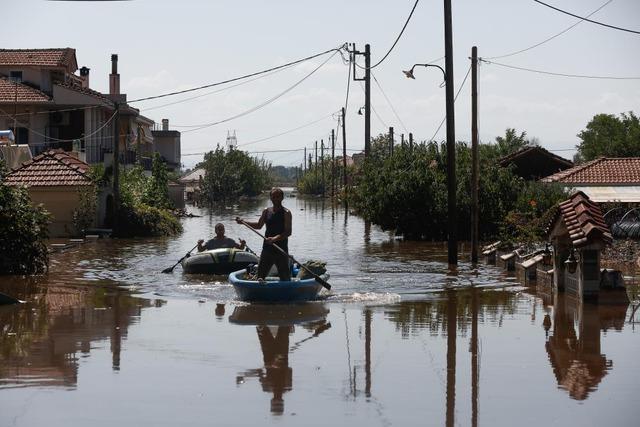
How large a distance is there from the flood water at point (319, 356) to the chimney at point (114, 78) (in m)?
48.0

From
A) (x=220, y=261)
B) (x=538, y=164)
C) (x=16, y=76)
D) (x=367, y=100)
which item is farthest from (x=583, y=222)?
(x=16, y=76)

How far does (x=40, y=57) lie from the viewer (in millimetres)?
59594

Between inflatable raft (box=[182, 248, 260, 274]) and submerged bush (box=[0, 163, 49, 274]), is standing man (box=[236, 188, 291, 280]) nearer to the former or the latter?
inflatable raft (box=[182, 248, 260, 274])

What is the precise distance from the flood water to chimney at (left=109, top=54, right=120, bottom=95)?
4796 cm

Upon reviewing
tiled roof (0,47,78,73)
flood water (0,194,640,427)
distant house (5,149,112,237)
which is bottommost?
flood water (0,194,640,427)

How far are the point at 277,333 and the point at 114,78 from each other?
58.8m

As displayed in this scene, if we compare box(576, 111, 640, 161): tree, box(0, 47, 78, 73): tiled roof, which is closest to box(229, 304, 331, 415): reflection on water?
box(0, 47, 78, 73): tiled roof

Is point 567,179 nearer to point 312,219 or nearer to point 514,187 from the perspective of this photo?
point 514,187

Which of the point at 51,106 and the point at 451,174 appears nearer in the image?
the point at 451,174

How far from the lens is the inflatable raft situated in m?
26.4

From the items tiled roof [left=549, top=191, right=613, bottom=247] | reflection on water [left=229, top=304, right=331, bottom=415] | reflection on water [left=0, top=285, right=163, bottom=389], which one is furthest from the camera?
tiled roof [left=549, top=191, right=613, bottom=247]

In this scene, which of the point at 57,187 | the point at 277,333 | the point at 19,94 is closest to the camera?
the point at 277,333

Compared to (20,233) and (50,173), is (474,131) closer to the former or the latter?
(20,233)

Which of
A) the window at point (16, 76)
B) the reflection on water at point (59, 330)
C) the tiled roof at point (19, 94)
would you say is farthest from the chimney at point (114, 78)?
the reflection on water at point (59, 330)
